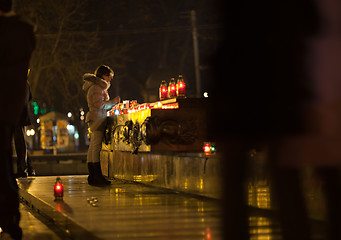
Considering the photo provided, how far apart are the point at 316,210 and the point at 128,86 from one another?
52.1 meters

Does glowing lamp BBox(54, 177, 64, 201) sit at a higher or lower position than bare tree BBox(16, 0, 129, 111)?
lower

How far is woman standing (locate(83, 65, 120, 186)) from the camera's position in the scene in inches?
567

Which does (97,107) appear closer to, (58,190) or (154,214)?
(58,190)

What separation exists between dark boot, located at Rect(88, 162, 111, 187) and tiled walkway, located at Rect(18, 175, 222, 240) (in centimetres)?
49

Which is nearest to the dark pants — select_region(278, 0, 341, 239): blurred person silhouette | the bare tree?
select_region(278, 0, 341, 239): blurred person silhouette

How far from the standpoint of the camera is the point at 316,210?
7898 millimetres

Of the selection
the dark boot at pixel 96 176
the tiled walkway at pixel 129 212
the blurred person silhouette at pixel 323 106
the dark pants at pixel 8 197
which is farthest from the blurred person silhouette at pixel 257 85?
the dark boot at pixel 96 176

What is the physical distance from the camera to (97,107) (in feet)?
47.9

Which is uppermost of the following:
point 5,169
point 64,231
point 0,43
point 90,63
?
point 90,63

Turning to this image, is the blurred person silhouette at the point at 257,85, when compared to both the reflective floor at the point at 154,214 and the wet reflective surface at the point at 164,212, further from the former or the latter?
the reflective floor at the point at 154,214

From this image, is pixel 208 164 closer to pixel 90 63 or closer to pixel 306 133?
pixel 306 133

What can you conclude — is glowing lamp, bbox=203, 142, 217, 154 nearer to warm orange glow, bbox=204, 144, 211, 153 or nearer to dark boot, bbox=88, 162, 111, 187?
warm orange glow, bbox=204, 144, 211, 153

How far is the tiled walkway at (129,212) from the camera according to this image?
771 cm

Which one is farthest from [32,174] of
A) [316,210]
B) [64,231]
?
[316,210]
